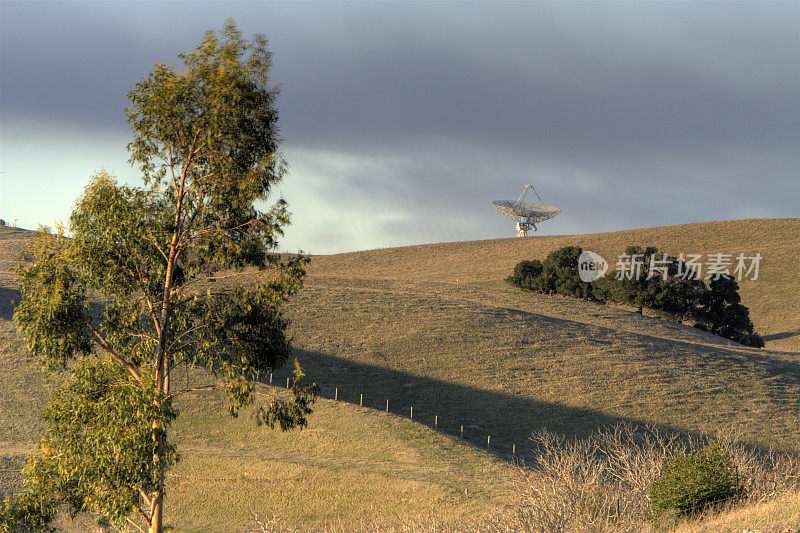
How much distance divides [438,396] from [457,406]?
2061mm

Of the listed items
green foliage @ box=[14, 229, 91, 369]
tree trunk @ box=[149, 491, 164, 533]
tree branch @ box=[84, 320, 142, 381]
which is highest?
green foliage @ box=[14, 229, 91, 369]

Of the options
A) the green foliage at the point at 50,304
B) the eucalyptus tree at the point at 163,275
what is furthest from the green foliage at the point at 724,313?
the green foliage at the point at 50,304

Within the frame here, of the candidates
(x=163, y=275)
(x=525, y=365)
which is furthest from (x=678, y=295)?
(x=163, y=275)

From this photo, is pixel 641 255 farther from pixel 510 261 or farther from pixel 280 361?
pixel 280 361

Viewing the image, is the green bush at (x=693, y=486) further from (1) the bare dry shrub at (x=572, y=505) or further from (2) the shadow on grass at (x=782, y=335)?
(2) the shadow on grass at (x=782, y=335)

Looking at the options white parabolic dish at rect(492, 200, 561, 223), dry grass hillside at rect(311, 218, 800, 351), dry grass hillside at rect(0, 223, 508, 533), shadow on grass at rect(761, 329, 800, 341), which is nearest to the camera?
dry grass hillside at rect(0, 223, 508, 533)

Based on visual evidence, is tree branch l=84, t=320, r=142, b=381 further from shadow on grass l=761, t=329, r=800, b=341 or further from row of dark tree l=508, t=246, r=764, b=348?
shadow on grass l=761, t=329, r=800, b=341

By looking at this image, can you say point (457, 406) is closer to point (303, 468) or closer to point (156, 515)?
point (303, 468)

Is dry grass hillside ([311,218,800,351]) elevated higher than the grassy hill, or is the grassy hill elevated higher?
dry grass hillside ([311,218,800,351])

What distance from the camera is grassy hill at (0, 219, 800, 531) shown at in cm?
3147

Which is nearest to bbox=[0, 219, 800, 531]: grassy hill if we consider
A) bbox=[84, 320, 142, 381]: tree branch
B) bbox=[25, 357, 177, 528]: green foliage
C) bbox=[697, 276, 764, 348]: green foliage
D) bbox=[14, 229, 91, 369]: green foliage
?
bbox=[697, 276, 764, 348]: green foliage

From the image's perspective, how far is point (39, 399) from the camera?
42.5 meters

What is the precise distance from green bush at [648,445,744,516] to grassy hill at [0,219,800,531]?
662 centimetres

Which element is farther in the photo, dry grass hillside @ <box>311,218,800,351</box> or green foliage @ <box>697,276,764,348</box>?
dry grass hillside @ <box>311,218,800,351</box>
